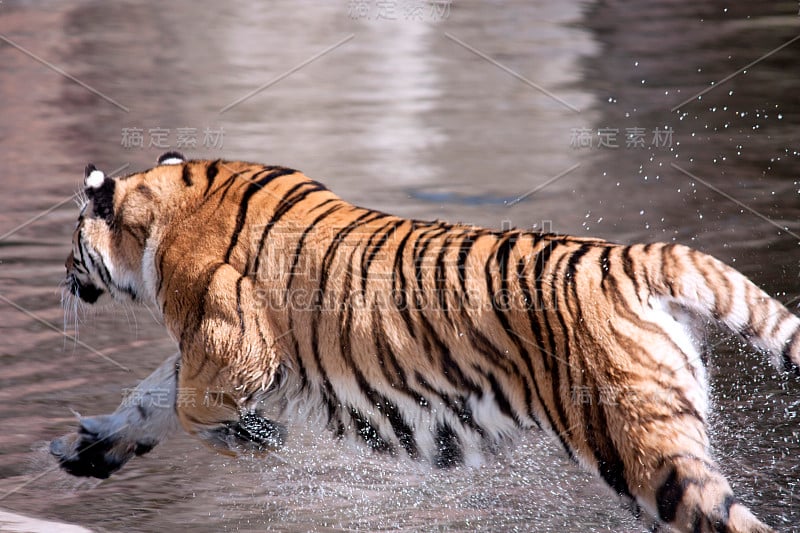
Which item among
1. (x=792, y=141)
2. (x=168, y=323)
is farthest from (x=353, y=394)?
(x=792, y=141)

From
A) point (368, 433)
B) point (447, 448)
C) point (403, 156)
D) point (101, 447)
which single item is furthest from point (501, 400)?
point (403, 156)

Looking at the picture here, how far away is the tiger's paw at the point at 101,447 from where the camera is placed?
350cm

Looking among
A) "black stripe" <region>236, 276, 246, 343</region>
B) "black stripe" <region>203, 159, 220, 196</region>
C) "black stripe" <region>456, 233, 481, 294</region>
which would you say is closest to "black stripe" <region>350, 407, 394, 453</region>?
"black stripe" <region>236, 276, 246, 343</region>

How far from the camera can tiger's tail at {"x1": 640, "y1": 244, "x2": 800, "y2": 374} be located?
267 centimetres

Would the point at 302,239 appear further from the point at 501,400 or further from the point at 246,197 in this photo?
the point at 501,400

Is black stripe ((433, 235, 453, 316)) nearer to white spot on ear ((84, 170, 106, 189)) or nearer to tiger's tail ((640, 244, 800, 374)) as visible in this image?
tiger's tail ((640, 244, 800, 374))

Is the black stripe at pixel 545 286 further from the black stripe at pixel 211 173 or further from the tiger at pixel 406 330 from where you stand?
the black stripe at pixel 211 173

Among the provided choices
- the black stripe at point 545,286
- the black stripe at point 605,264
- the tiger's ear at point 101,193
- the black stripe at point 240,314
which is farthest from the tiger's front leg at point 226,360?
the black stripe at point 605,264

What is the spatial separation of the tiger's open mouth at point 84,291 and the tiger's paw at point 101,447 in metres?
0.41

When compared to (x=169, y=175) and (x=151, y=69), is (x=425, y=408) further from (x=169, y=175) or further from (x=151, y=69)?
(x=151, y=69)

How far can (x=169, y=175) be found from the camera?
3.54 m

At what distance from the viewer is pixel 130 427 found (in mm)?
3496

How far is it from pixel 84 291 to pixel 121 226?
0.31 metres

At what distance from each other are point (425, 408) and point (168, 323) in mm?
858
